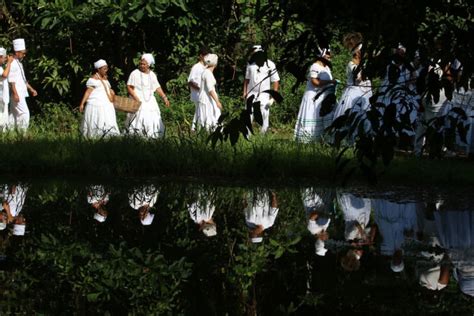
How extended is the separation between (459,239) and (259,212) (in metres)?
2.28

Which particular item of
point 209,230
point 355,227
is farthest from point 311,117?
point 209,230

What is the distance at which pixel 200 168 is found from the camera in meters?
14.9

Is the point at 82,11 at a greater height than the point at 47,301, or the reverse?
the point at 82,11

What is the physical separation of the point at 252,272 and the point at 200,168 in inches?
Result: 278

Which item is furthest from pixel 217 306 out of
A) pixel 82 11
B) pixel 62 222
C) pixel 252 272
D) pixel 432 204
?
pixel 82 11

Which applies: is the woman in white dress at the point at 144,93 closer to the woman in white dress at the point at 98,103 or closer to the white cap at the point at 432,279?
the woman in white dress at the point at 98,103

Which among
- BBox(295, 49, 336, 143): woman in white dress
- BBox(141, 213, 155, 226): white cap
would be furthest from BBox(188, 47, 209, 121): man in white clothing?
BBox(141, 213, 155, 226): white cap

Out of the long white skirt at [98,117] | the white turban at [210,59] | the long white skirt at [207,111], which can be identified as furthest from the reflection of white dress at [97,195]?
the long white skirt at [207,111]

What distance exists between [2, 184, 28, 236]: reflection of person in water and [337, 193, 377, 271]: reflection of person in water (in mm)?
2567

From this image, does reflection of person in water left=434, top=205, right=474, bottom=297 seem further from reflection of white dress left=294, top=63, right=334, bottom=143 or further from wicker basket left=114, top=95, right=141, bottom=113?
wicker basket left=114, top=95, right=141, bottom=113

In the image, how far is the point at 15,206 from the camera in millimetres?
11617

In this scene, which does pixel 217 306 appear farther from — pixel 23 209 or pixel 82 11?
pixel 82 11

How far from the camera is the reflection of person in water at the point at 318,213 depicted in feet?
30.8

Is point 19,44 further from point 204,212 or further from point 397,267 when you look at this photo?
point 397,267
